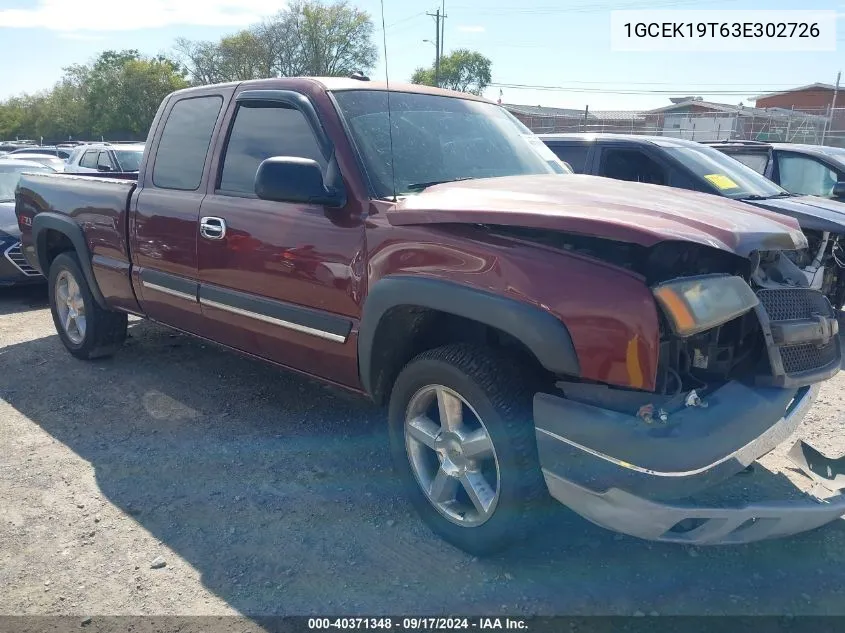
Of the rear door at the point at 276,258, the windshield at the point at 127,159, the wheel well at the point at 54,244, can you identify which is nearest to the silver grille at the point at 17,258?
the wheel well at the point at 54,244

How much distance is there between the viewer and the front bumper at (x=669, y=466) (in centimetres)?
214

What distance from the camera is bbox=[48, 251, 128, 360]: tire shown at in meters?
5.15

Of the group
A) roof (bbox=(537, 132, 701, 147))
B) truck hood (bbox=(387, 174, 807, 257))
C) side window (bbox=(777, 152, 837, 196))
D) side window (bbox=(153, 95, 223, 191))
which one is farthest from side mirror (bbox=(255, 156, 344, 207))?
side window (bbox=(777, 152, 837, 196))

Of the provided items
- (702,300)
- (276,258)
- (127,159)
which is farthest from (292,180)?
(127,159)

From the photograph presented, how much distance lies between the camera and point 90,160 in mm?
12312

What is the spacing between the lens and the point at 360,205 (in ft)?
9.84

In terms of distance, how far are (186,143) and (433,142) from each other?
1713 millimetres

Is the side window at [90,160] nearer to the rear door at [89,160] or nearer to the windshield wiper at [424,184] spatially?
the rear door at [89,160]

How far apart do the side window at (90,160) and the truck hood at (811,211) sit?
10.8 meters

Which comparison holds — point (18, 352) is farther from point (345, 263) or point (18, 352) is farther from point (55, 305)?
point (345, 263)

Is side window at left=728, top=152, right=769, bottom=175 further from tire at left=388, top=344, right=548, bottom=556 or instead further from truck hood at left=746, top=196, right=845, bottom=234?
tire at left=388, top=344, right=548, bottom=556

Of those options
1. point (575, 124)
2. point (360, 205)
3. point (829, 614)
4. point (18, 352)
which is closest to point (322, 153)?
point (360, 205)

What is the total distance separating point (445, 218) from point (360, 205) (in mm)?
564

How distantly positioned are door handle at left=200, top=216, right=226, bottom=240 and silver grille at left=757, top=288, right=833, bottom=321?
103 inches
